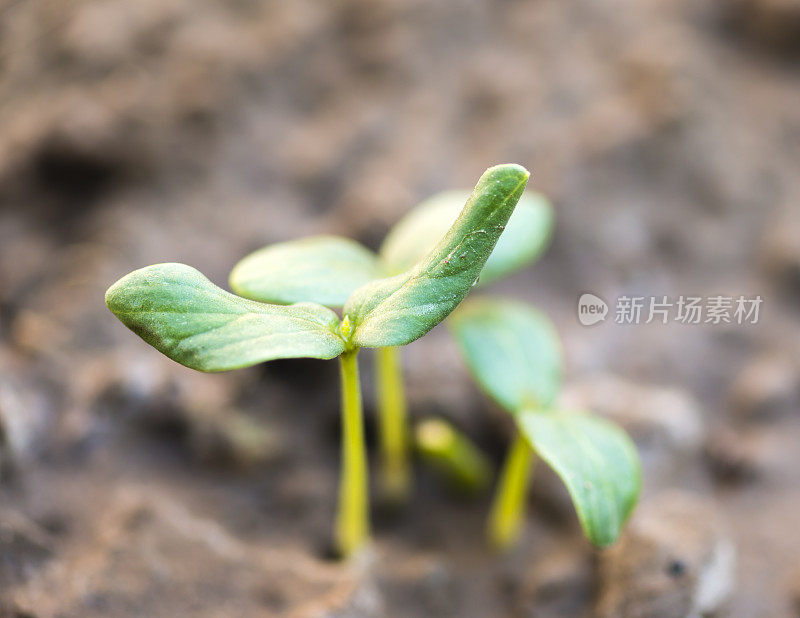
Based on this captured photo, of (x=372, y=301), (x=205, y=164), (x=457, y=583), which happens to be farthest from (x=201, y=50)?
(x=457, y=583)

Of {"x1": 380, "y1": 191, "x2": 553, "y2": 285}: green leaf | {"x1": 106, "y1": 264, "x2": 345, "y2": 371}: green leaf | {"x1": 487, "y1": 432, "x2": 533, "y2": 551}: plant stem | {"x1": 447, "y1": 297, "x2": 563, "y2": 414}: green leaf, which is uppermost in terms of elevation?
{"x1": 380, "y1": 191, "x2": 553, "y2": 285}: green leaf

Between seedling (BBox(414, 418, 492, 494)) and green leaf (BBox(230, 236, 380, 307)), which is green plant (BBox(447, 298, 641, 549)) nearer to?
seedling (BBox(414, 418, 492, 494))

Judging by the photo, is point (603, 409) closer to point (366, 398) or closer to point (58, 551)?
point (366, 398)
